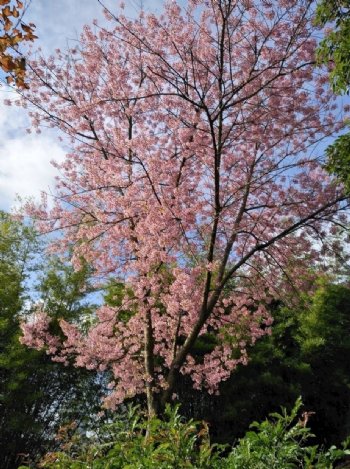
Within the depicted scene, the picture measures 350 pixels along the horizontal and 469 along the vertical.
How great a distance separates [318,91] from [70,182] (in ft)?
16.4

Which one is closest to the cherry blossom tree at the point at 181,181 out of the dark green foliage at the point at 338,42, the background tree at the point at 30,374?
the dark green foliage at the point at 338,42

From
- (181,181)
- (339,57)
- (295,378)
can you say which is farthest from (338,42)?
(295,378)

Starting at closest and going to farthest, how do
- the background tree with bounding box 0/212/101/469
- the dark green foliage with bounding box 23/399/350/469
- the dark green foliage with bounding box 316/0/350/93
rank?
1. the dark green foliage with bounding box 23/399/350/469
2. the dark green foliage with bounding box 316/0/350/93
3. the background tree with bounding box 0/212/101/469

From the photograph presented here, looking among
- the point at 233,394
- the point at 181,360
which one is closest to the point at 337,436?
the point at 233,394

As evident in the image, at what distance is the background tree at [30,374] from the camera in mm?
12070

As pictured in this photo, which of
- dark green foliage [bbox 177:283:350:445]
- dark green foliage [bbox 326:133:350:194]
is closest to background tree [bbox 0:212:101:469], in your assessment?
dark green foliage [bbox 177:283:350:445]

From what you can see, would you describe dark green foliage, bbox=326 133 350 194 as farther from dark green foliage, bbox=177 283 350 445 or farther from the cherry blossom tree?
dark green foliage, bbox=177 283 350 445

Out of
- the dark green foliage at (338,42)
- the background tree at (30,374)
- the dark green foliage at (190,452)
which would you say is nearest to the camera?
the dark green foliage at (190,452)

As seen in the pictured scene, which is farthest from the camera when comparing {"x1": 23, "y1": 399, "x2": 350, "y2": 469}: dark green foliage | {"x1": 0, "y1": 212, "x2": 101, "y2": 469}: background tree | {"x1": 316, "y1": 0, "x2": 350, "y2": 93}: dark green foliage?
{"x1": 0, "y1": 212, "x2": 101, "y2": 469}: background tree

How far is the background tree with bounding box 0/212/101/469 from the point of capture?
1207 cm

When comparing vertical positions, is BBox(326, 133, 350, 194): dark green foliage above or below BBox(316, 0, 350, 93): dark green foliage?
below

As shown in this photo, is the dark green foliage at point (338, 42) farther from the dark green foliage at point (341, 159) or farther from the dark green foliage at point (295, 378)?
the dark green foliage at point (295, 378)

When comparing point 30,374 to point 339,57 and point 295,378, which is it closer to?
point 295,378

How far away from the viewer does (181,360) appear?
21.8 ft
